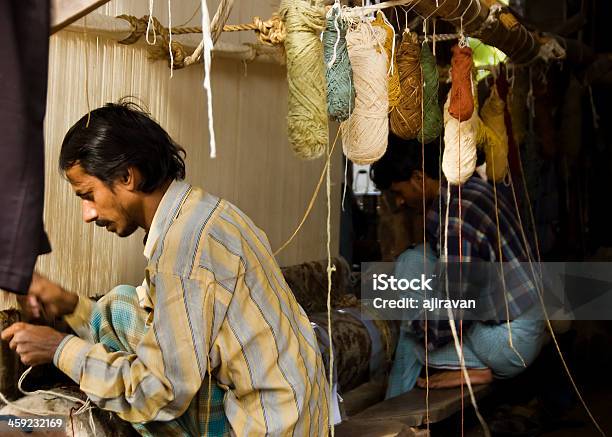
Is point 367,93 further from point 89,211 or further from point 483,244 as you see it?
point 483,244

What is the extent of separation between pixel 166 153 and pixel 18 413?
742 millimetres

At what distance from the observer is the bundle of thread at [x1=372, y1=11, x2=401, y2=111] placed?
273cm

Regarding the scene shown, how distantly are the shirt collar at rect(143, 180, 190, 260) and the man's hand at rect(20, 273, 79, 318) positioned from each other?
0.31 m

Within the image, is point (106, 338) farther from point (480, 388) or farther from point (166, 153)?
point (480, 388)

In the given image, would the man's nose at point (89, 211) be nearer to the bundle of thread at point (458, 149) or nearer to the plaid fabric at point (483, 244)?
the bundle of thread at point (458, 149)

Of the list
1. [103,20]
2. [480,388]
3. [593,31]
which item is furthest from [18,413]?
[593,31]

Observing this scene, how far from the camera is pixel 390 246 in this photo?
4625 millimetres

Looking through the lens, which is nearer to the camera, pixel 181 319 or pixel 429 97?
pixel 181 319

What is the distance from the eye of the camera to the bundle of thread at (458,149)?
10.1 ft

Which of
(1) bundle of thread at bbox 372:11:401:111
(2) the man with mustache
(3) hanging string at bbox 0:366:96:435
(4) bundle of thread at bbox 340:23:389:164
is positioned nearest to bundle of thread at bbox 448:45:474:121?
(1) bundle of thread at bbox 372:11:401:111

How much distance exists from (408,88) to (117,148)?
107 cm

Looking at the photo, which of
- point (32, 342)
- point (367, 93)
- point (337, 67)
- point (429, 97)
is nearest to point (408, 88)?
point (429, 97)

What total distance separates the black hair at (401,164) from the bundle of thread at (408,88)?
0.92 meters

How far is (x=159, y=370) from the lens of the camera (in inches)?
79.7
